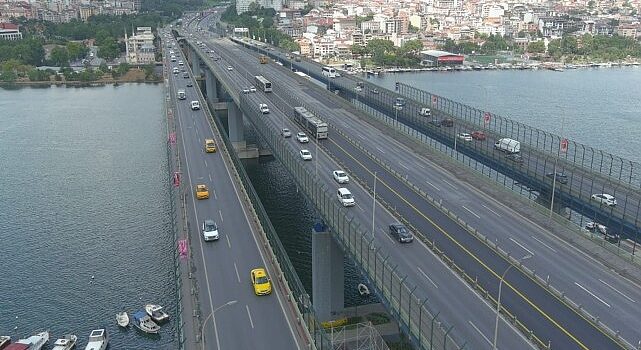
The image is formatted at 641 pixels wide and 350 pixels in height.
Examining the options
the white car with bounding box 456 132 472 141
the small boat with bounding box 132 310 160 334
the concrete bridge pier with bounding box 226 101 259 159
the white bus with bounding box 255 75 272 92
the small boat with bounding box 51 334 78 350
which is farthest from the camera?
the white bus with bounding box 255 75 272 92

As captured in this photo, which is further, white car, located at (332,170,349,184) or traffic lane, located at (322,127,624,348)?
white car, located at (332,170,349,184)

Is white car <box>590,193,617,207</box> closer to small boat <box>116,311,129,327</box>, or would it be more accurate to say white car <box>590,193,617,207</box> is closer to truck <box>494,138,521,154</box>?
truck <box>494,138,521,154</box>

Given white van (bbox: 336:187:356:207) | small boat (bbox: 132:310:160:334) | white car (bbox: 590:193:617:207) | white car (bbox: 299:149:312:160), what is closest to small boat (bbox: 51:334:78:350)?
small boat (bbox: 132:310:160:334)

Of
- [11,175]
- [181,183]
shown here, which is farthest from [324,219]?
[11,175]

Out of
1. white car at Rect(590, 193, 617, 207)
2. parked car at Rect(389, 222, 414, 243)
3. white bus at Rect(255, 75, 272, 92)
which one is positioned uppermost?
white bus at Rect(255, 75, 272, 92)

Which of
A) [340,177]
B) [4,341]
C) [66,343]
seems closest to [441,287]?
[340,177]

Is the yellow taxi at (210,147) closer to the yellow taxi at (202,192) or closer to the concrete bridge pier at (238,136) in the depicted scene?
the yellow taxi at (202,192)

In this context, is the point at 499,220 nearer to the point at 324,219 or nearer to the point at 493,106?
the point at 324,219
